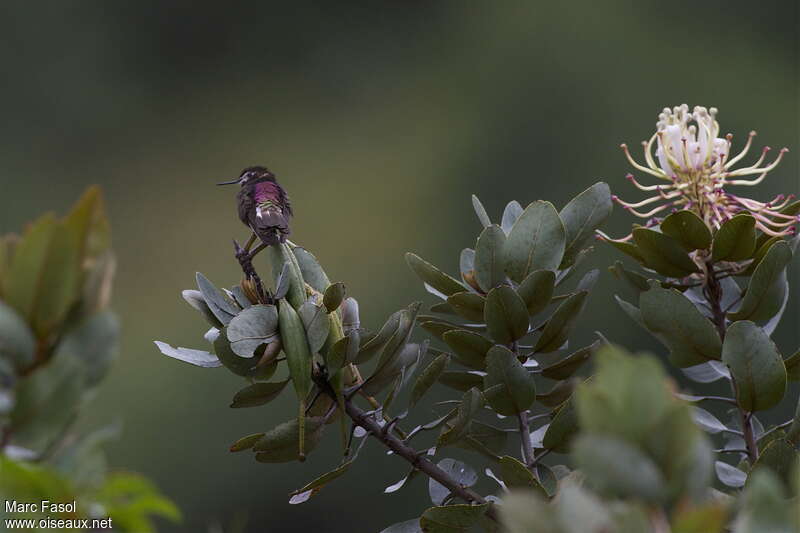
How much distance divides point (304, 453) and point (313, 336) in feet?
0.24

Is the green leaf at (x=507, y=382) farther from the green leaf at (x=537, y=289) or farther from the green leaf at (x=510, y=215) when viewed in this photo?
the green leaf at (x=510, y=215)

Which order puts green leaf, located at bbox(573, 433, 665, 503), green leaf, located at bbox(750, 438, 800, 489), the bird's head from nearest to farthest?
green leaf, located at bbox(573, 433, 665, 503), green leaf, located at bbox(750, 438, 800, 489), the bird's head

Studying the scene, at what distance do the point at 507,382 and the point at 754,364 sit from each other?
0.48 feet

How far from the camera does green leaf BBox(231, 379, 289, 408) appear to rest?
67 centimetres

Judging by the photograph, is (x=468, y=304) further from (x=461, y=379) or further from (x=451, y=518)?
(x=451, y=518)

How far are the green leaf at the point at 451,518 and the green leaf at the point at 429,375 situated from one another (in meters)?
0.08

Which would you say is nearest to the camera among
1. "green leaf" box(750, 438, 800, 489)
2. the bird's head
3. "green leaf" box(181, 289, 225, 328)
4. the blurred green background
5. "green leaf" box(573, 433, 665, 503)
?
"green leaf" box(573, 433, 665, 503)

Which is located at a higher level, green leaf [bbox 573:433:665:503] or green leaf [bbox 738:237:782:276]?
green leaf [bbox 738:237:782:276]

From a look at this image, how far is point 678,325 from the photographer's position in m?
0.69

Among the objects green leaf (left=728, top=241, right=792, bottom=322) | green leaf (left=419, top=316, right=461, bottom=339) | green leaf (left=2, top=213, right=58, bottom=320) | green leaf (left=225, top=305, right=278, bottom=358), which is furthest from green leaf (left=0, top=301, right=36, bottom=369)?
green leaf (left=728, top=241, right=792, bottom=322)

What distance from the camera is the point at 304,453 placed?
655 mm

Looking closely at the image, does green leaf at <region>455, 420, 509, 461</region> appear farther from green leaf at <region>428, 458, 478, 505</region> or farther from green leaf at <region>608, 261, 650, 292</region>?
green leaf at <region>608, 261, 650, 292</region>

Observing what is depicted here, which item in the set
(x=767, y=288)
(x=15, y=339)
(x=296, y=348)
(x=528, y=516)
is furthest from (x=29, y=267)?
(x=767, y=288)

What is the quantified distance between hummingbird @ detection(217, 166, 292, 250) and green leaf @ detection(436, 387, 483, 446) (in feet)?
0.57
